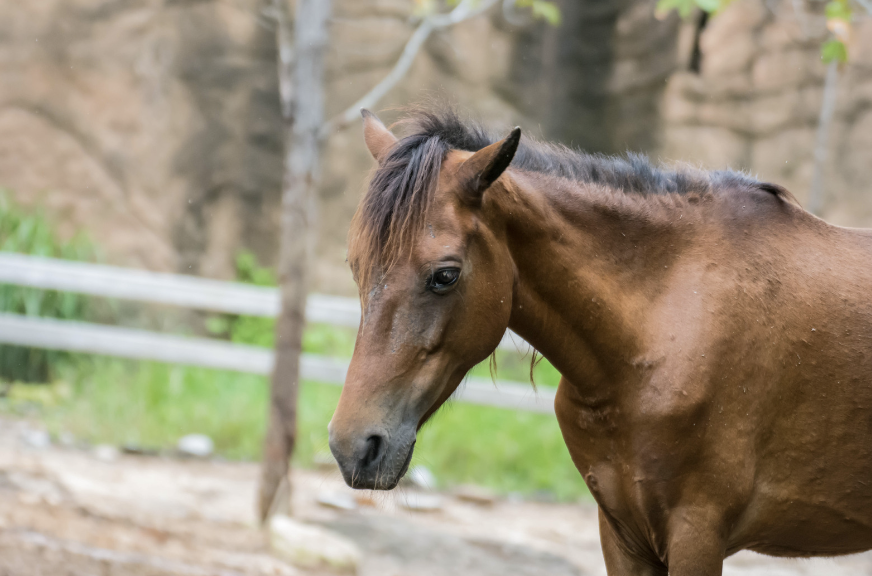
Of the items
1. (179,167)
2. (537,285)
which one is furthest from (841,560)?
(179,167)

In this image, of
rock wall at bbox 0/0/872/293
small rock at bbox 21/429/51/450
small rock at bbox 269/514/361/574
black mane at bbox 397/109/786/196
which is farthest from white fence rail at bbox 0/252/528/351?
black mane at bbox 397/109/786/196

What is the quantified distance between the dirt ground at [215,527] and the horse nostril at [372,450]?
2069mm

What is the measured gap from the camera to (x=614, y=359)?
7.22 ft

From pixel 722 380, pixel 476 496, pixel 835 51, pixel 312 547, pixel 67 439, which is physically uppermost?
pixel 835 51

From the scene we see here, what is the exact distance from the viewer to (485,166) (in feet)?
6.59

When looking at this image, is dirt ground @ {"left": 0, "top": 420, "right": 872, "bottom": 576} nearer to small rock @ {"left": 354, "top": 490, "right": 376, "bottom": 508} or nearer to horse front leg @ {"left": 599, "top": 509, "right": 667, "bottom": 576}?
small rock @ {"left": 354, "top": 490, "right": 376, "bottom": 508}

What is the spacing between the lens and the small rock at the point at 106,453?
5.54 metres

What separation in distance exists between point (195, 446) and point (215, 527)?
5.02ft

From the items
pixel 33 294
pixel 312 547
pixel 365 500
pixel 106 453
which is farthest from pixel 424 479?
pixel 33 294

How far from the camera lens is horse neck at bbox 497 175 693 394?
86.0 inches

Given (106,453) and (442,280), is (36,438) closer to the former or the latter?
(106,453)

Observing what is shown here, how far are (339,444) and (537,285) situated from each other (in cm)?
74

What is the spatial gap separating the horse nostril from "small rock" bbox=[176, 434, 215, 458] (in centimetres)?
437

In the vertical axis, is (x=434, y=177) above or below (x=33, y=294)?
above
